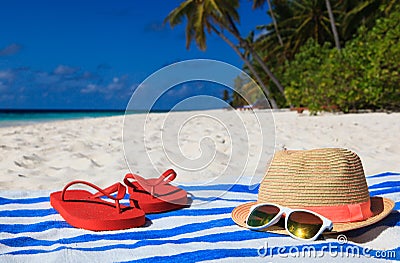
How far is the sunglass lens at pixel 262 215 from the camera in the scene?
5.06 feet

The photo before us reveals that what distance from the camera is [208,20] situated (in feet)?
55.9

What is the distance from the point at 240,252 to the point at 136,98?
0.79 m

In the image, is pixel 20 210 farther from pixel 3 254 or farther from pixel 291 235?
pixel 291 235

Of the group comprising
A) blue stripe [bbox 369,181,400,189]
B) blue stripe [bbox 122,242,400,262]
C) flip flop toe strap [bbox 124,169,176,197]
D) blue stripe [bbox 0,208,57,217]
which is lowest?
blue stripe [bbox 122,242,400,262]

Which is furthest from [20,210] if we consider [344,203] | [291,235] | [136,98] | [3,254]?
[344,203]

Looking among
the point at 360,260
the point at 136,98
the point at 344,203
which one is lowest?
the point at 360,260

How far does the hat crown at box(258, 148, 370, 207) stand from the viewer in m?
1.47

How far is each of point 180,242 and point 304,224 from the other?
46 cm

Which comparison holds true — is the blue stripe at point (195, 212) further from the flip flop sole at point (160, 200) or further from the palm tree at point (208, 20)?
the palm tree at point (208, 20)

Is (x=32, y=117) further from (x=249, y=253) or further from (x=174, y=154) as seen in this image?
(x=249, y=253)

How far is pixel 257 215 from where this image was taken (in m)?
1.58

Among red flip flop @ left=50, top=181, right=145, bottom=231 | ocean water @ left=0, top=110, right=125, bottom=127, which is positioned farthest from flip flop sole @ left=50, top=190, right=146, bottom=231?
ocean water @ left=0, top=110, right=125, bottom=127

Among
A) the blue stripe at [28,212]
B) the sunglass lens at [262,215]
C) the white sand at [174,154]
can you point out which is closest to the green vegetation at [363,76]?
the white sand at [174,154]

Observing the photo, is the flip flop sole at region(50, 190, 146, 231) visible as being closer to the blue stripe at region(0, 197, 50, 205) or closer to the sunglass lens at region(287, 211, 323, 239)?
the blue stripe at region(0, 197, 50, 205)
